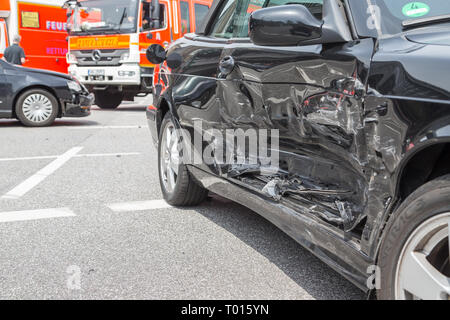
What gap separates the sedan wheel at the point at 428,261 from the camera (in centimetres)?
185

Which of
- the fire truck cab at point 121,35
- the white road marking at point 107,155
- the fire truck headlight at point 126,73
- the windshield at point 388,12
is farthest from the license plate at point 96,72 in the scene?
the windshield at point 388,12

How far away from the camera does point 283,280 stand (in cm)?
305

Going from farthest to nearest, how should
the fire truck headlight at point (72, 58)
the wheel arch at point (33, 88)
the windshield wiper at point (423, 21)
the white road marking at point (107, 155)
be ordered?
the fire truck headlight at point (72, 58) < the wheel arch at point (33, 88) < the white road marking at point (107, 155) < the windshield wiper at point (423, 21)

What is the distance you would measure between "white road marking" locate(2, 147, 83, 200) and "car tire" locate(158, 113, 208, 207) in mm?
1364

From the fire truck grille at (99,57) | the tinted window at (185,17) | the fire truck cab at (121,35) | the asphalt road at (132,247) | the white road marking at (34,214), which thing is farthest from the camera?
the fire truck grille at (99,57)

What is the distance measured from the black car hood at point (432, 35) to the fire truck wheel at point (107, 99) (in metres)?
14.0

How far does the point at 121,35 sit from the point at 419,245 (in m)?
12.5

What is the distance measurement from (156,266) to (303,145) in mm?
1154

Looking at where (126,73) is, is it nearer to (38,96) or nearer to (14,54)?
(14,54)

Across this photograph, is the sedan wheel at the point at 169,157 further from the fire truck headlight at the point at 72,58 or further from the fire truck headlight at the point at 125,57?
the fire truck headlight at the point at 72,58

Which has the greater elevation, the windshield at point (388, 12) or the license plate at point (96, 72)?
the windshield at point (388, 12)

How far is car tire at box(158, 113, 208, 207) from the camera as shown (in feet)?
14.4
